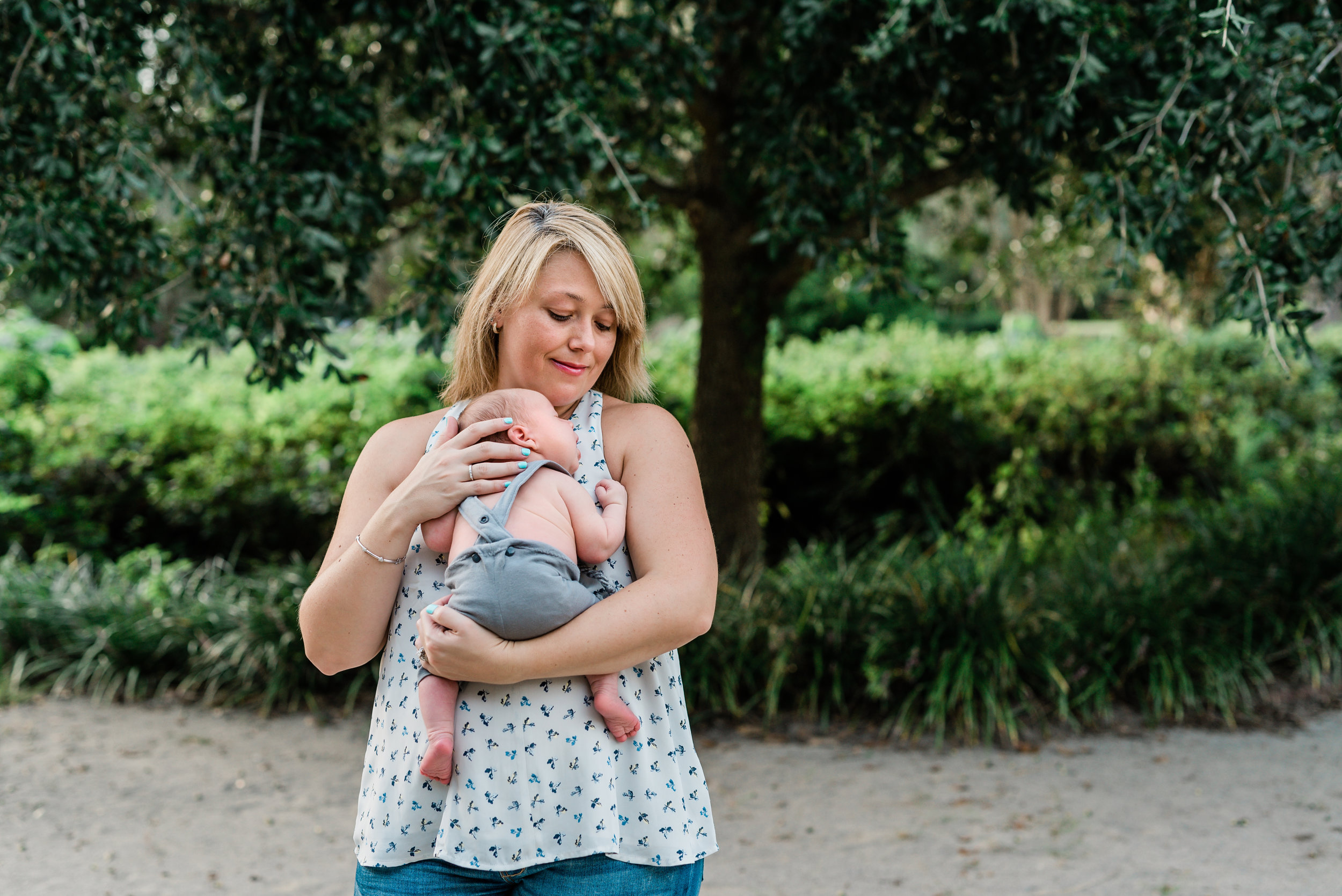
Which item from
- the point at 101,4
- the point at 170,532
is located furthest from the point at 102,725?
the point at 101,4

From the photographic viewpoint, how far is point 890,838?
3971 mm

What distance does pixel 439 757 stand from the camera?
1594 millimetres

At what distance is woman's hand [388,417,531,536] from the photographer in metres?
1.61

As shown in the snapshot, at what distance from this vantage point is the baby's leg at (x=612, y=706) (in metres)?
1.62

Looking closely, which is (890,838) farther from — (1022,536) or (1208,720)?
(1022,536)

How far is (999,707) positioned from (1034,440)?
3034mm

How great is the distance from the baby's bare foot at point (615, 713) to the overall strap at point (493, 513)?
30cm

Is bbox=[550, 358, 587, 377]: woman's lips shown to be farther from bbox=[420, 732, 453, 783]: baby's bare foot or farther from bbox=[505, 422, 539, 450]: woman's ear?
bbox=[420, 732, 453, 783]: baby's bare foot

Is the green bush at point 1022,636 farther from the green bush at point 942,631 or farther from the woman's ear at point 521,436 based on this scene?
the woman's ear at point 521,436

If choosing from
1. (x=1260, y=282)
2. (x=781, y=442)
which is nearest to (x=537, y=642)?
(x=1260, y=282)

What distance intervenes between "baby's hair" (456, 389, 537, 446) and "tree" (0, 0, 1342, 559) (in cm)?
139

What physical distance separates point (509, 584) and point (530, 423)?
286 mm

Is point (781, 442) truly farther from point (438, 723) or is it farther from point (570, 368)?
point (438, 723)

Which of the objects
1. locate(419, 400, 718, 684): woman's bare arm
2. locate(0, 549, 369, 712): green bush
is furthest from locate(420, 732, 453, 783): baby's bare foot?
Answer: locate(0, 549, 369, 712): green bush
